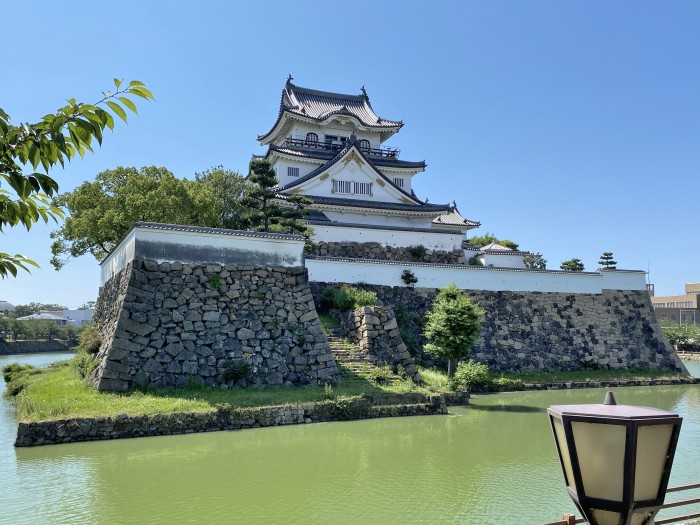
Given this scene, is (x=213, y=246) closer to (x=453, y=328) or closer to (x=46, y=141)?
(x=453, y=328)

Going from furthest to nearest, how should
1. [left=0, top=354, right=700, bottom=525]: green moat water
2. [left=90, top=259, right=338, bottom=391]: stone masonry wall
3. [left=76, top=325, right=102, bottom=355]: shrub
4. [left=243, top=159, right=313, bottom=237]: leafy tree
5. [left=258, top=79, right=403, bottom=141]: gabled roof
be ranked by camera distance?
[left=258, top=79, right=403, bottom=141]: gabled roof < [left=243, top=159, right=313, bottom=237]: leafy tree < [left=76, top=325, right=102, bottom=355]: shrub < [left=90, top=259, right=338, bottom=391]: stone masonry wall < [left=0, top=354, right=700, bottom=525]: green moat water

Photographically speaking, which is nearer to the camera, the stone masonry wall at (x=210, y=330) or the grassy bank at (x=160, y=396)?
the grassy bank at (x=160, y=396)

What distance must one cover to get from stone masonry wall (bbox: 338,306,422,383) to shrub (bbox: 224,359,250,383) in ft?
13.0

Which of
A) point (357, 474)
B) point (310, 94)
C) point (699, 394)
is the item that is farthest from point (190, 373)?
point (310, 94)

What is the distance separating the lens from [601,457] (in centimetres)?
217

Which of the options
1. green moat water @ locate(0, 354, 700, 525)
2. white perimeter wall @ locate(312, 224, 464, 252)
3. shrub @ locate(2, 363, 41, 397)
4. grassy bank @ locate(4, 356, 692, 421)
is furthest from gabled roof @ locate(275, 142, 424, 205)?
green moat water @ locate(0, 354, 700, 525)

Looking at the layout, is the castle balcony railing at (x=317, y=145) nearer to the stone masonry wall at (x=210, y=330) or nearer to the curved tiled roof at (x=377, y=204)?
the curved tiled roof at (x=377, y=204)

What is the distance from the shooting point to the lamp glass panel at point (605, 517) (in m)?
2.20

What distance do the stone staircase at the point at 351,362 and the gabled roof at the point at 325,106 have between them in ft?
51.5

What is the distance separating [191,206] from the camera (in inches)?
922

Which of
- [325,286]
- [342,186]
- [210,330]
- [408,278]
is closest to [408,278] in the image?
[408,278]

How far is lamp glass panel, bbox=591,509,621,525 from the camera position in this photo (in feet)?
7.23

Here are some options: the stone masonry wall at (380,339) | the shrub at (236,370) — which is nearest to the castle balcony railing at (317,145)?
the stone masonry wall at (380,339)

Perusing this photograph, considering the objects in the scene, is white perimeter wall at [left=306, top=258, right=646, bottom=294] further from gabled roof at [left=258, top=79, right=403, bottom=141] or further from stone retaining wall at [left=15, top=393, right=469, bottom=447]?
gabled roof at [left=258, top=79, right=403, bottom=141]
